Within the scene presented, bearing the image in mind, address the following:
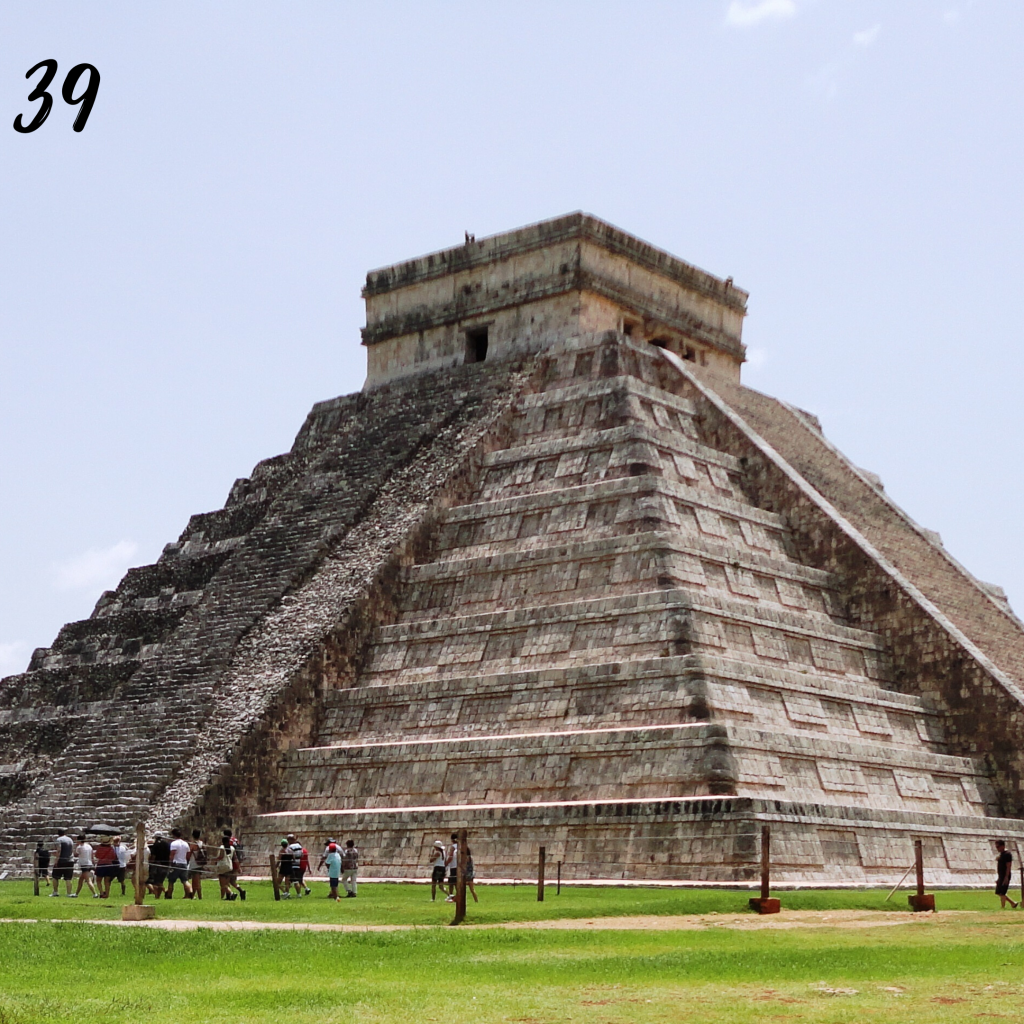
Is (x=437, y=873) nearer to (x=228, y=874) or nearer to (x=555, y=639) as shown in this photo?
(x=228, y=874)

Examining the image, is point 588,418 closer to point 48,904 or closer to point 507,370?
point 507,370

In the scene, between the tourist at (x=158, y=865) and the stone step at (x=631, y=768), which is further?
the stone step at (x=631, y=768)

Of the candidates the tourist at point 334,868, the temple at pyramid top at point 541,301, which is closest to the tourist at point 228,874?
the tourist at point 334,868

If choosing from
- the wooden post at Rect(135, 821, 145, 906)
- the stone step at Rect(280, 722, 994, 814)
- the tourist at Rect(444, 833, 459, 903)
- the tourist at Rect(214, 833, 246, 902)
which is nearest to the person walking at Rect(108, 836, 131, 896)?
the tourist at Rect(214, 833, 246, 902)

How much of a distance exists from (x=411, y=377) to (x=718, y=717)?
12459mm

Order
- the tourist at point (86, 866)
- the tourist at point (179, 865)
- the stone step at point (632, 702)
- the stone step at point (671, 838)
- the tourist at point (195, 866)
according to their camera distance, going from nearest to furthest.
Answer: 1. the stone step at point (671, 838)
2. the tourist at point (179, 865)
3. the tourist at point (195, 866)
4. the tourist at point (86, 866)
5. the stone step at point (632, 702)

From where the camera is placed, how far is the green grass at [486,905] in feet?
50.0

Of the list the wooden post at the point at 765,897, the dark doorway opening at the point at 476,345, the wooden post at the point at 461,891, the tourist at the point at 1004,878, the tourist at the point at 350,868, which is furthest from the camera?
the dark doorway opening at the point at 476,345

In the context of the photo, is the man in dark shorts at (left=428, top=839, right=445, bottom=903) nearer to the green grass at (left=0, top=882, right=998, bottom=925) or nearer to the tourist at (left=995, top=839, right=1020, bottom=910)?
the green grass at (left=0, top=882, right=998, bottom=925)

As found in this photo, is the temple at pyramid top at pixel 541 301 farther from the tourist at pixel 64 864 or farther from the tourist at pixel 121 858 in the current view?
the tourist at pixel 64 864

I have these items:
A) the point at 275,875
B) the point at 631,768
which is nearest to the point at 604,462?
the point at 631,768

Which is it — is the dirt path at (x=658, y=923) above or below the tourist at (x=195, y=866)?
below

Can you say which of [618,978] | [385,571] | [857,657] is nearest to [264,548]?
[385,571]

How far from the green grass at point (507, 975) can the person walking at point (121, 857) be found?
4831 millimetres
